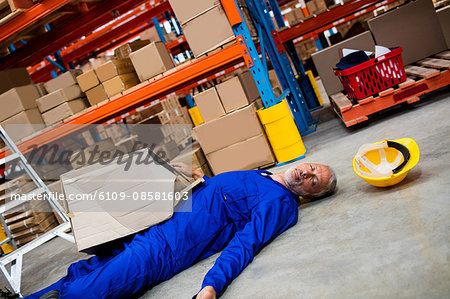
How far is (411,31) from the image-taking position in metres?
4.74

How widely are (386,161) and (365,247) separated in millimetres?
977

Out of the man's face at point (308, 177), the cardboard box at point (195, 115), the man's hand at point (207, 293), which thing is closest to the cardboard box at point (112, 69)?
the man's face at point (308, 177)

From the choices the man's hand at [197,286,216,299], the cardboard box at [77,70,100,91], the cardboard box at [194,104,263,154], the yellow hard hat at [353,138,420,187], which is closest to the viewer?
the man's hand at [197,286,216,299]

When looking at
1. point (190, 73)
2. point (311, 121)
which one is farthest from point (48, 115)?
point (311, 121)

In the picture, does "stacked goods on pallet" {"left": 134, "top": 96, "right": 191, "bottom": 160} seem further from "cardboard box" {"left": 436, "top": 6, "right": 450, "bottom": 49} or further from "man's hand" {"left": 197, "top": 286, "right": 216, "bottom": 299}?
"man's hand" {"left": 197, "top": 286, "right": 216, "bottom": 299}

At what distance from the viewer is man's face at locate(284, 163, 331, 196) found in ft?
8.34

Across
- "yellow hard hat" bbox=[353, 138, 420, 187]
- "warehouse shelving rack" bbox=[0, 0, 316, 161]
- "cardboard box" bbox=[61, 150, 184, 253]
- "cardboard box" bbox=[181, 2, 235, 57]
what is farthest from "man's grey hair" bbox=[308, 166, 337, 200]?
"cardboard box" bbox=[181, 2, 235, 57]

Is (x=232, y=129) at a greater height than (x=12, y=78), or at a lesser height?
lesser

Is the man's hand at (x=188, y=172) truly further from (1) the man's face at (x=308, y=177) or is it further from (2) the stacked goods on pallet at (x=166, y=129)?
(2) the stacked goods on pallet at (x=166, y=129)

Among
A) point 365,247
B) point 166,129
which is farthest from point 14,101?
point 365,247

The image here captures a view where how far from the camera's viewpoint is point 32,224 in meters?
5.39

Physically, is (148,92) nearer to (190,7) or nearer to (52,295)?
(190,7)

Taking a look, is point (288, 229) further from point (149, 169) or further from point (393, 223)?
point (149, 169)

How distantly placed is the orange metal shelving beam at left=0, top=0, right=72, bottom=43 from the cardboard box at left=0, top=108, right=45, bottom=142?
108cm
